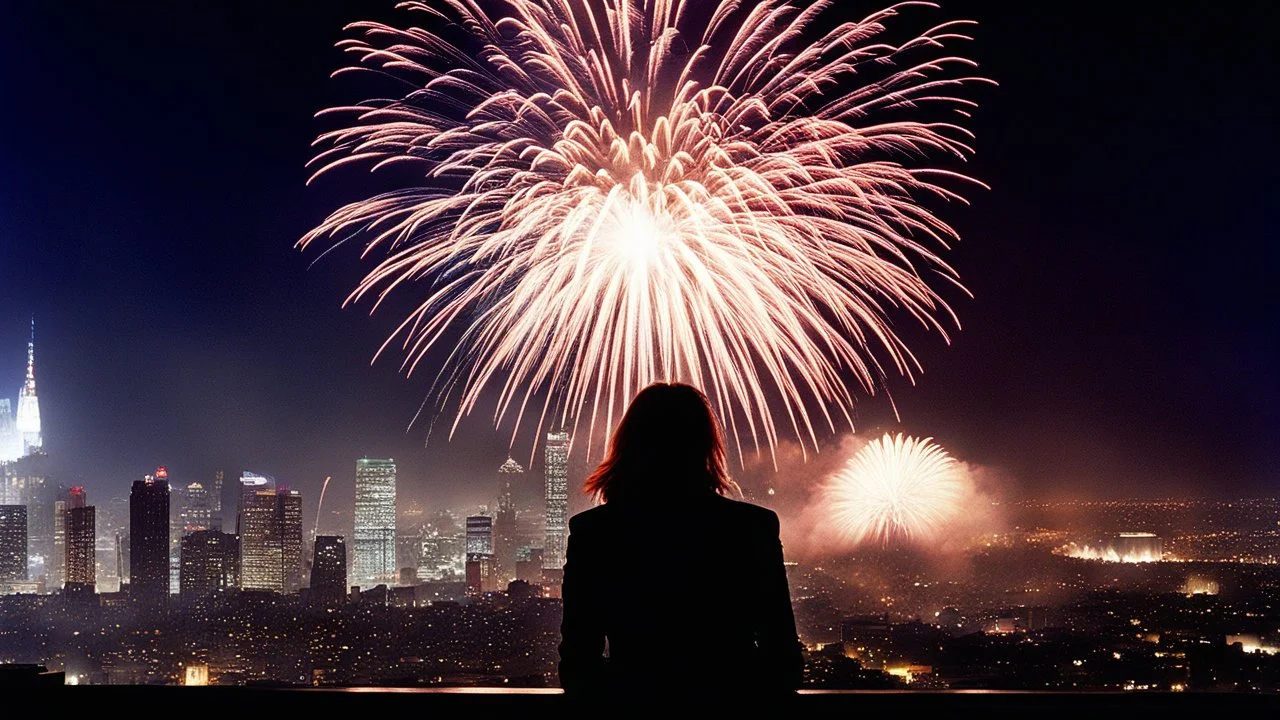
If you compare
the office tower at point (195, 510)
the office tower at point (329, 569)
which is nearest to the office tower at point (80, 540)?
the office tower at point (195, 510)

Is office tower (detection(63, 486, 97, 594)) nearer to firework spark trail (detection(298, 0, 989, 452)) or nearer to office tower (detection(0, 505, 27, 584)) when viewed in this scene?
office tower (detection(0, 505, 27, 584))

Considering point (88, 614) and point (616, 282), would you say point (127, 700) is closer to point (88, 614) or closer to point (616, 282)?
point (616, 282)

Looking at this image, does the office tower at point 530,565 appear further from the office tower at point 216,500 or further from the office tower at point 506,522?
the office tower at point 216,500

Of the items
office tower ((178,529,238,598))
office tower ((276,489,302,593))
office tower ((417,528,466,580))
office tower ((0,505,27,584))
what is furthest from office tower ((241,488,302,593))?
office tower ((0,505,27,584))

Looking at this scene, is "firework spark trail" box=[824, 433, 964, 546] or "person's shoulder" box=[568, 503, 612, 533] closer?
"person's shoulder" box=[568, 503, 612, 533]

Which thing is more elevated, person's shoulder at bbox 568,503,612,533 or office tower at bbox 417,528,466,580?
person's shoulder at bbox 568,503,612,533

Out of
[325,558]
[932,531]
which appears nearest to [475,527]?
[325,558]

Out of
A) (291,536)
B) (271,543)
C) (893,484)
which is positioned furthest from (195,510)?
(893,484)
